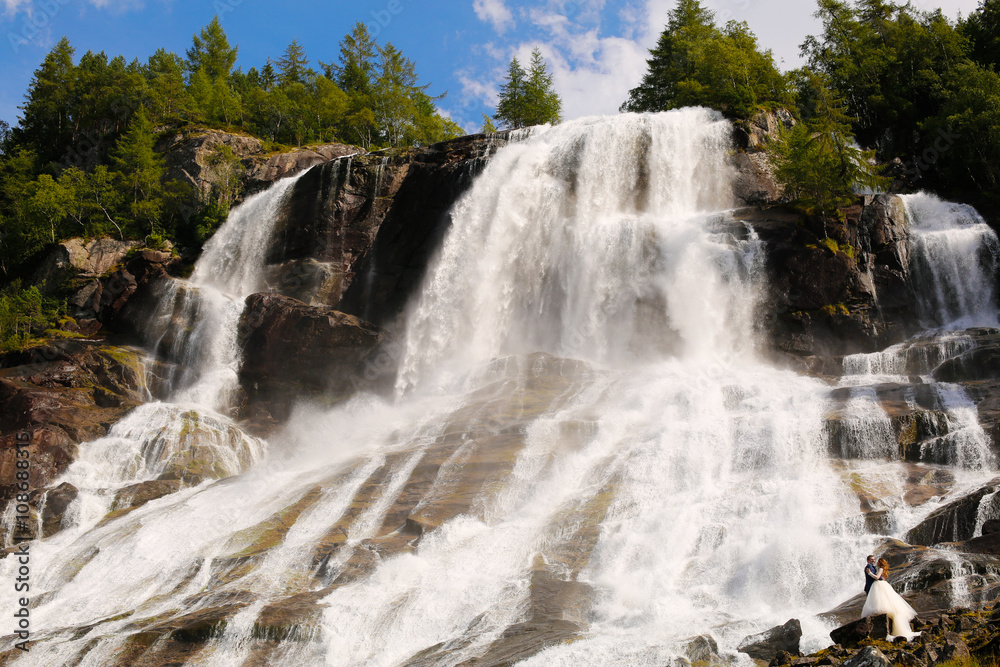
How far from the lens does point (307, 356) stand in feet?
92.0

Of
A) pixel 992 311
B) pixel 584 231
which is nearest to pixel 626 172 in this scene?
pixel 584 231

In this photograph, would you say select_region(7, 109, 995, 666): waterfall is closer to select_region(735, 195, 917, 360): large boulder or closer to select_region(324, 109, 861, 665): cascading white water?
select_region(324, 109, 861, 665): cascading white water

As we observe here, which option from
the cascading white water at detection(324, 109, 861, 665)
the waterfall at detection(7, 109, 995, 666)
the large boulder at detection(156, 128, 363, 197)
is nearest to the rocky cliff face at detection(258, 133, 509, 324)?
the waterfall at detection(7, 109, 995, 666)

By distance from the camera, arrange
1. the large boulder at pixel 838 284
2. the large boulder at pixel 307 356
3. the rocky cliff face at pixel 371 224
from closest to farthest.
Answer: the large boulder at pixel 838 284
the large boulder at pixel 307 356
the rocky cliff face at pixel 371 224

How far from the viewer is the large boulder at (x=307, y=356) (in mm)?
27828

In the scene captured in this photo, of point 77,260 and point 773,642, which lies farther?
point 77,260

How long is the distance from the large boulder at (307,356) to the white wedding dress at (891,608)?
2196 cm

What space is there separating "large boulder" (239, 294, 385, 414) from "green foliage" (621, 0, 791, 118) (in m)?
21.8

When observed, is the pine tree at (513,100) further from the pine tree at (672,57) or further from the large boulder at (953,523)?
the large boulder at (953,523)

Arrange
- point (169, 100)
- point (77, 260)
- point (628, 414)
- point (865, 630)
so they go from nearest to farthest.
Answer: point (865, 630) < point (628, 414) < point (77, 260) < point (169, 100)

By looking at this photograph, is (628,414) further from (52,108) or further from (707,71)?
(52,108)

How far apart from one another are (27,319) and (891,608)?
117ft

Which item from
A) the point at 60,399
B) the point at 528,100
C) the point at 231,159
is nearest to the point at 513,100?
the point at 528,100

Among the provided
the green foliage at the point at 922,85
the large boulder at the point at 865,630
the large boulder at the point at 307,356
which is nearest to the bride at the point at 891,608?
the large boulder at the point at 865,630
